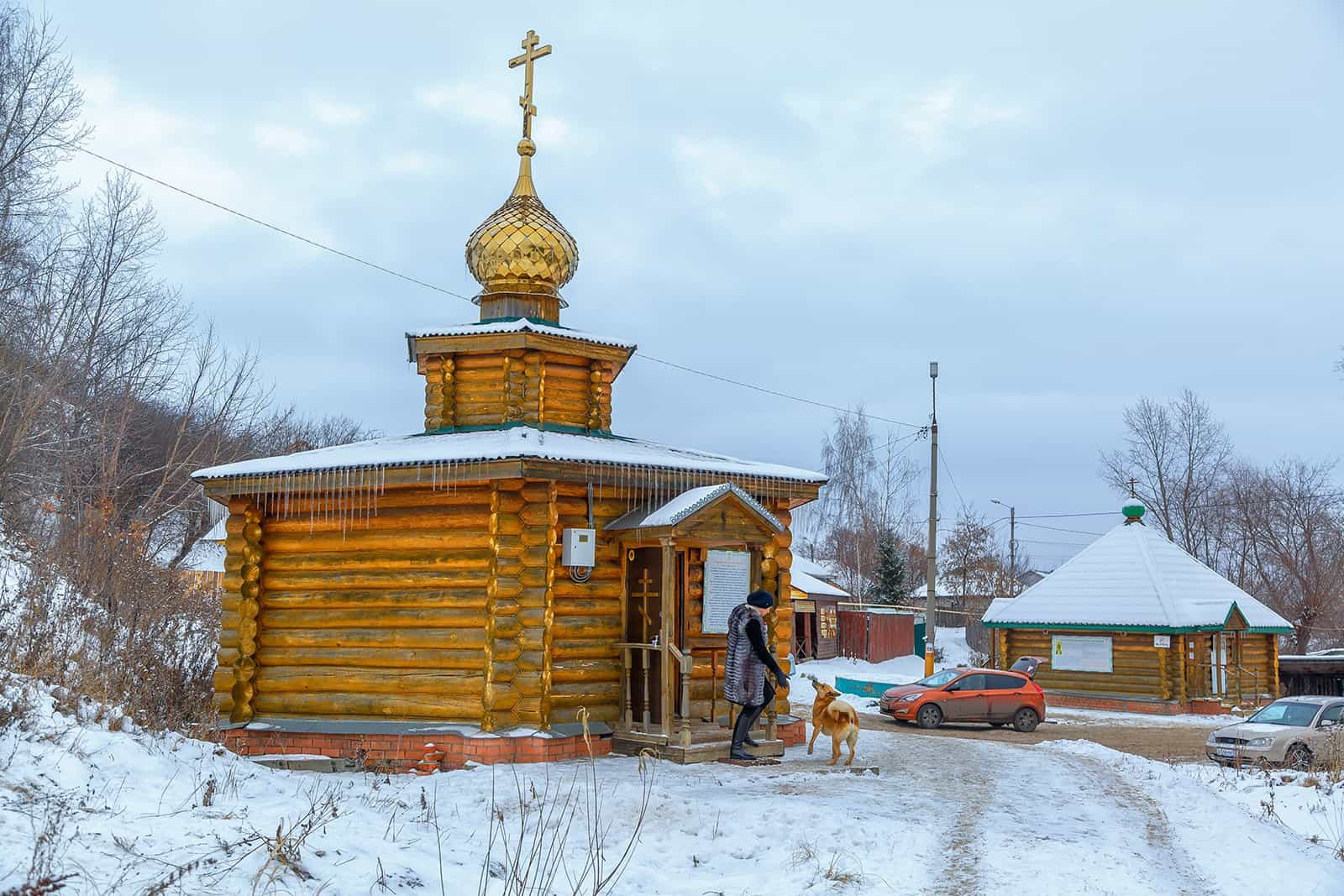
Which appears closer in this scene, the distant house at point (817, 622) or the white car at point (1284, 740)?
the white car at point (1284, 740)

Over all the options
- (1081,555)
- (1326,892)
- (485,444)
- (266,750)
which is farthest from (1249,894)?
(1081,555)

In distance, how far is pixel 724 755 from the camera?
38.8ft

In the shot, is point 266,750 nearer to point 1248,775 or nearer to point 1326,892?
point 1326,892

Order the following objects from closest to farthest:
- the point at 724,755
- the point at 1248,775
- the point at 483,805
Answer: the point at 483,805, the point at 724,755, the point at 1248,775

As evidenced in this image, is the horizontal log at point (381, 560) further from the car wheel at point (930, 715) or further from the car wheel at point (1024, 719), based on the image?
the car wheel at point (1024, 719)

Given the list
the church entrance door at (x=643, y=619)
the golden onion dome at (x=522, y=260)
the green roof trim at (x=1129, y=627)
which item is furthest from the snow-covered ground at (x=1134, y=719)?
the golden onion dome at (x=522, y=260)

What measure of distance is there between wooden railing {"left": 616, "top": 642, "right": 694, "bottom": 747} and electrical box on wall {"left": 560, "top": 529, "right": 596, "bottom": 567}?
1209 mm

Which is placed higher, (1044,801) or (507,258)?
(507,258)

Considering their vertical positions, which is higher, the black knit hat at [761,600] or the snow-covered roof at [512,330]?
the snow-covered roof at [512,330]

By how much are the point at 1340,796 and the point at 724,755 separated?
22.2 ft

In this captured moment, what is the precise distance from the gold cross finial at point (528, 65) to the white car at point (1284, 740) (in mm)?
13815

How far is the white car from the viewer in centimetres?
1611

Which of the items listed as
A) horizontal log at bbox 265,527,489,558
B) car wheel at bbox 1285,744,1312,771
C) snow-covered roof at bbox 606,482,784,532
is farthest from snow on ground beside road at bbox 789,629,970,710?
horizontal log at bbox 265,527,489,558

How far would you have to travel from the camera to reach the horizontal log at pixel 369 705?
472 inches
